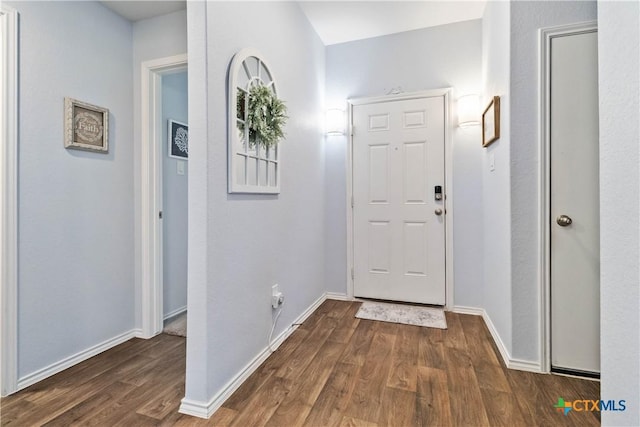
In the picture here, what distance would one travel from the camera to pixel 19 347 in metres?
1.66

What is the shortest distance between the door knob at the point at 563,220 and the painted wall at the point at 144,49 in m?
2.63

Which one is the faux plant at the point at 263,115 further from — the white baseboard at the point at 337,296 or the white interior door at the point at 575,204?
the white baseboard at the point at 337,296

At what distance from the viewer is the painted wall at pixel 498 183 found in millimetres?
1892

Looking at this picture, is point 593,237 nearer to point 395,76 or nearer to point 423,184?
point 423,184

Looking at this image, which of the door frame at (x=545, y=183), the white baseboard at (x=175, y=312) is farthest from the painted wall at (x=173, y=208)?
the door frame at (x=545, y=183)

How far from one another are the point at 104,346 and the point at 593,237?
307 cm

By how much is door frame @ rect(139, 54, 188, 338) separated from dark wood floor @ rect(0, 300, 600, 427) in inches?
11.2

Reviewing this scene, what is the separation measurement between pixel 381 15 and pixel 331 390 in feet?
9.17

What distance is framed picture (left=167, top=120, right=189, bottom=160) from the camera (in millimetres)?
2648

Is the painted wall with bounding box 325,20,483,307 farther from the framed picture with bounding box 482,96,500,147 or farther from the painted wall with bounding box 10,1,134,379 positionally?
the painted wall with bounding box 10,1,134,379

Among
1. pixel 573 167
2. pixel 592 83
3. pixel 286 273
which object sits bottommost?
pixel 286 273

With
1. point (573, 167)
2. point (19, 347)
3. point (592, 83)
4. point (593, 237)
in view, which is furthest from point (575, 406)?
point (19, 347)

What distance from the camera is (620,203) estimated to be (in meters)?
0.73

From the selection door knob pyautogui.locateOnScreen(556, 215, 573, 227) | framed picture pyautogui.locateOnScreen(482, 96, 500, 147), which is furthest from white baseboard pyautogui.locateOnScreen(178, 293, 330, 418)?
framed picture pyautogui.locateOnScreen(482, 96, 500, 147)
